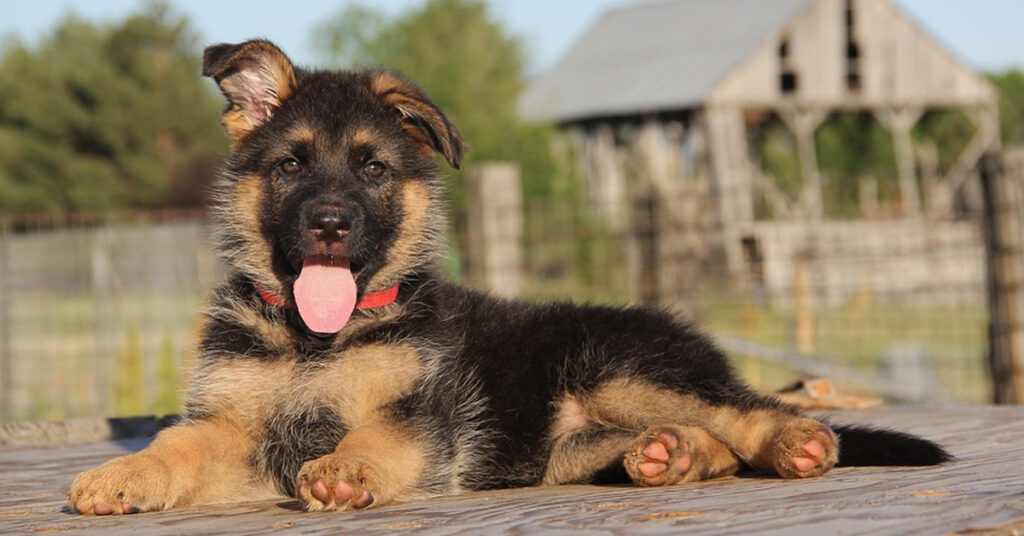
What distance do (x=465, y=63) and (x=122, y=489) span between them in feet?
135

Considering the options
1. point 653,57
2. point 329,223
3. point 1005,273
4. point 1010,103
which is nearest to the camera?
point 329,223

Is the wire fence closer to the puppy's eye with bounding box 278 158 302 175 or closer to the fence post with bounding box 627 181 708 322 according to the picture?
the fence post with bounding box 627 181 708 322

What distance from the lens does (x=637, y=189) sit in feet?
36.6

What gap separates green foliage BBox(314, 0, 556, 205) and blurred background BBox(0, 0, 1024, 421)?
0.14m

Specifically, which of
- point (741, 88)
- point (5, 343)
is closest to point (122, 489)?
point (5, 343)

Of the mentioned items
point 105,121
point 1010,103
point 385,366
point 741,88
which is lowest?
point 385,366

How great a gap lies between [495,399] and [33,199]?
157ft

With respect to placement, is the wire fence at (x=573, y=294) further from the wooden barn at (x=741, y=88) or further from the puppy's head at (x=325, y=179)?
the wooden barn at (x=741, y=88)

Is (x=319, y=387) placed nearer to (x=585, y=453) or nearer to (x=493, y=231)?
(x=585, y=453)

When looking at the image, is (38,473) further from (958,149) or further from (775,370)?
(958,149)

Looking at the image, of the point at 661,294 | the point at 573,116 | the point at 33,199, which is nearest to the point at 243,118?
the point at 661,294

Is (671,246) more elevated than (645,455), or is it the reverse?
(671,246)

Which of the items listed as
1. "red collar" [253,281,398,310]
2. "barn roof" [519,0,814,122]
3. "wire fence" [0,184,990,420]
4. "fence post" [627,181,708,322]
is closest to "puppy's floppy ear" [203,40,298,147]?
"red collar" [253,281,398,310]

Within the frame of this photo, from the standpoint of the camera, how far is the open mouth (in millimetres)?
4457
